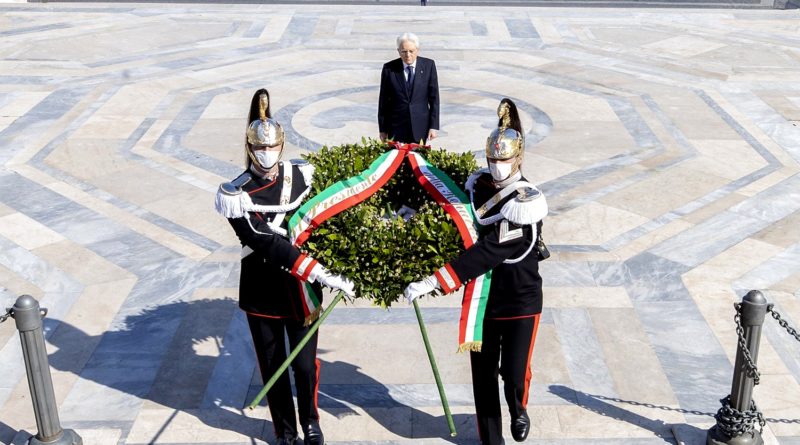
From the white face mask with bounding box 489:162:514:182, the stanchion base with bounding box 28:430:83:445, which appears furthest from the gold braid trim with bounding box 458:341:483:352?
the stanchion base with bounding box 28:430:83:445

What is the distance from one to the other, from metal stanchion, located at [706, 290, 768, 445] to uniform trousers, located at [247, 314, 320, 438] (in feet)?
7.06

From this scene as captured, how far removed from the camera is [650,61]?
44.3ft

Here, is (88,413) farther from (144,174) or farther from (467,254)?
(144,174)

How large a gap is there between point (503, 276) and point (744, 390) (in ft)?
4.65

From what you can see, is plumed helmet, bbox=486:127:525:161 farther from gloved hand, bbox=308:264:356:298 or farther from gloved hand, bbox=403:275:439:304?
gloved hand, bbox=308:264:356:298

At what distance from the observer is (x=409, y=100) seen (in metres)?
7.16

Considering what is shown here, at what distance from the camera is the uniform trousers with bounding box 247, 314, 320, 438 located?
4.52 metres

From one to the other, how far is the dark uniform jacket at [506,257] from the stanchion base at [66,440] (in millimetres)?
2145

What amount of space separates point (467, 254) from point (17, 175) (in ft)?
20.1

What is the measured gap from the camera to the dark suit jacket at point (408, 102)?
7137mm

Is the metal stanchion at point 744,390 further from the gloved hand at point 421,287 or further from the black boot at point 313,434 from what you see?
the black boot at point 313,434

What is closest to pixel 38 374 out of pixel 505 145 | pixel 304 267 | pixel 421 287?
pixel 304 267

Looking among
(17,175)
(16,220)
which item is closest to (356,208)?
(16,220)

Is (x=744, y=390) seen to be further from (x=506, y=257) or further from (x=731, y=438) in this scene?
(x=506, y=257)
